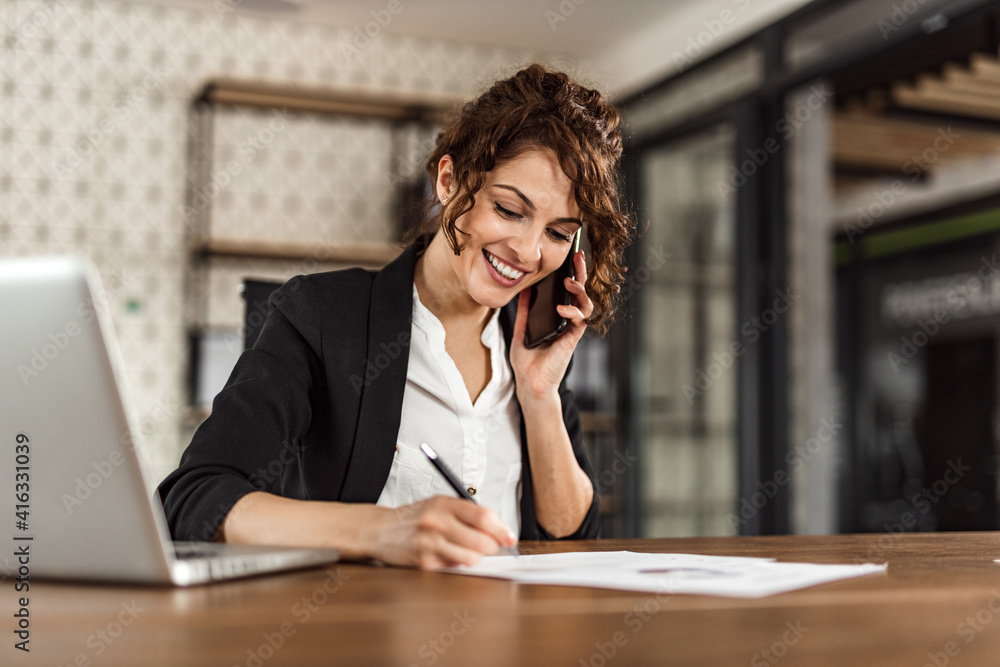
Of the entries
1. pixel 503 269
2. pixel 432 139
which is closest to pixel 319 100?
pixel 432 139

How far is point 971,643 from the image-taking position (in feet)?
2.03

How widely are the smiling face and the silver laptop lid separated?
0.86 meters

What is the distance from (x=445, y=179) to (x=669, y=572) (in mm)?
927

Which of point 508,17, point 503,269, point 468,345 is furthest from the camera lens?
point 508,17

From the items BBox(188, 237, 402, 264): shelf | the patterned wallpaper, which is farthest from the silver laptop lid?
the patterned wallpaper

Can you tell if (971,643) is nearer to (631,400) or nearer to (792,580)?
(792,580)

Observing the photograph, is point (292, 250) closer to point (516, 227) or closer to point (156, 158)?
point (156, 158)

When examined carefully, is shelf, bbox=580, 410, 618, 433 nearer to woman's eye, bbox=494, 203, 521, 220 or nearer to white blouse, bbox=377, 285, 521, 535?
white blouse, bbox=377, 285, 521, 535

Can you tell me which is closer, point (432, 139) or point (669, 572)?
point (669, 572)

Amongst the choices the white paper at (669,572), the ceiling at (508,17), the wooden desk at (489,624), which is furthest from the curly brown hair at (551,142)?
the ceiling at (508,17)

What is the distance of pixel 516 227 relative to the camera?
1.39m

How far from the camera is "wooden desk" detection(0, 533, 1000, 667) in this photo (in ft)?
1.57

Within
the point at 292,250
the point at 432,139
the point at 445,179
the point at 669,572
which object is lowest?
the point at 669,572

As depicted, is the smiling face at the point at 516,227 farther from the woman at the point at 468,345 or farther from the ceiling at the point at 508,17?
the ceiling at the point at 508,17
